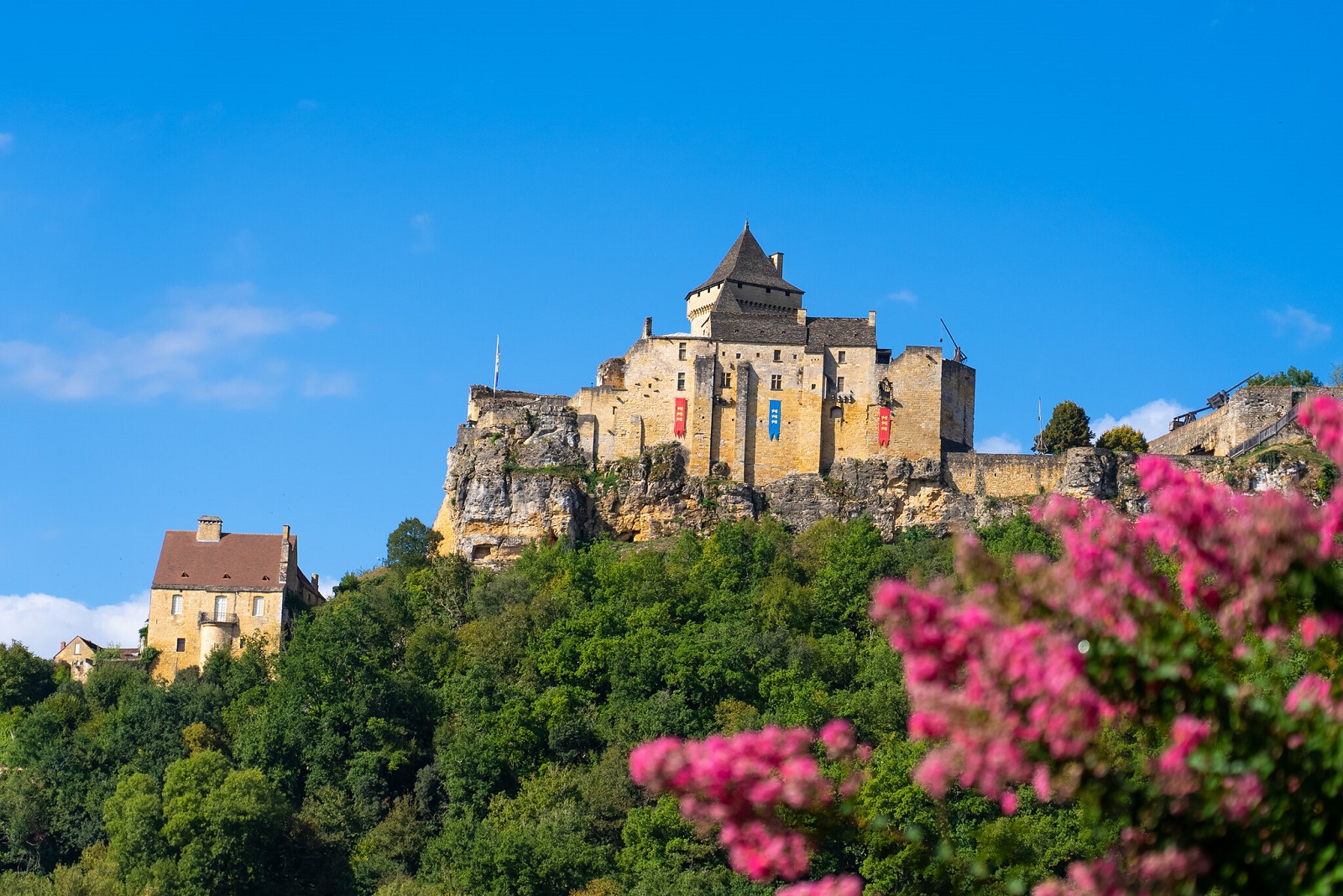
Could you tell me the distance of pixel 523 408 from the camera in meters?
64.6

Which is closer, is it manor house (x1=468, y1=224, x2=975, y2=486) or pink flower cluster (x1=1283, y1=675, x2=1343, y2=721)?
pink flower cluster (x1=1283, y1=675, x2=1343, y2=721)

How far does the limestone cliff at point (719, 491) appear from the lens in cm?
6134

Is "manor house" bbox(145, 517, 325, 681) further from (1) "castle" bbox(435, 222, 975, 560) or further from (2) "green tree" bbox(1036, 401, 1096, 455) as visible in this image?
(2) "green tree" bbox(1036, 401, 1096, 455)

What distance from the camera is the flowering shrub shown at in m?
7.07

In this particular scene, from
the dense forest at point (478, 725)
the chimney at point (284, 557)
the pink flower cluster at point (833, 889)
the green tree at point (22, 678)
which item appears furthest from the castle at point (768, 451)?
the pink flower cluster at point (833, 889)

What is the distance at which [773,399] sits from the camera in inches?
2459

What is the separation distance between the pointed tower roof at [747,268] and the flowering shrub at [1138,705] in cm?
6116

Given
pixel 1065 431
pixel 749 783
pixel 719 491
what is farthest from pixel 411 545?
pixel 749 783

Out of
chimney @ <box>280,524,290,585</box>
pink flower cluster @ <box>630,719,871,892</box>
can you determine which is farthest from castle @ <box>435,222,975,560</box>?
pink flower cluster @ <box>630,719,871,892</box>

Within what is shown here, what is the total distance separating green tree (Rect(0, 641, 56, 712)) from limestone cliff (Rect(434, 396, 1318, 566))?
567 inches

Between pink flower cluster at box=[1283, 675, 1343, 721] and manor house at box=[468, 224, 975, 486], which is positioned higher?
manor house at box=[468, 224, 975, 486]

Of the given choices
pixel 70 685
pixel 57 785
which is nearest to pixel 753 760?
pixel 57 785

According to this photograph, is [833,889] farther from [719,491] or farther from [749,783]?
[719,491]

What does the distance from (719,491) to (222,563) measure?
16.6 metres
